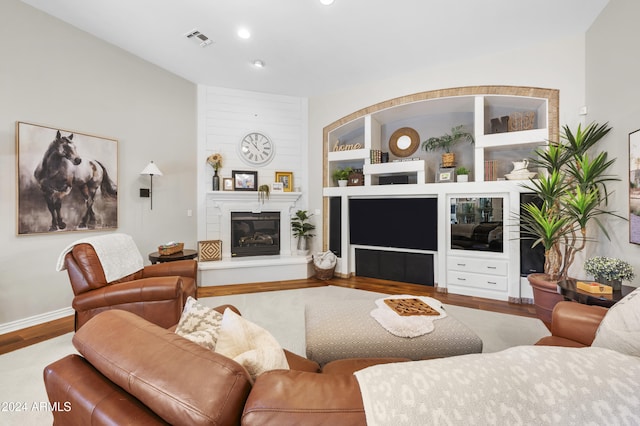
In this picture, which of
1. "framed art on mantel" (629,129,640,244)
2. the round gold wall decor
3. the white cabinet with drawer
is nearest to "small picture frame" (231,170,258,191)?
the round gold wall decor

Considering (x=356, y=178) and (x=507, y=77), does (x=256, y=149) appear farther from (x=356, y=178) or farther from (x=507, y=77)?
(x=507, y=77)

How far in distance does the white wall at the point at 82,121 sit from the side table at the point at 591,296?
462cm

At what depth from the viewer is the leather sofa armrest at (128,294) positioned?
6.86 ft

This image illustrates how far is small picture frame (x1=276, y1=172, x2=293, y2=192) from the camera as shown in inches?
191

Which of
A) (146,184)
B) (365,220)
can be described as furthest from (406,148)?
(146,184)

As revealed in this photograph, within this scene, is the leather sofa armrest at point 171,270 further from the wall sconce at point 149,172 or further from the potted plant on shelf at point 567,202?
the potted plant on shelf at point 567,202

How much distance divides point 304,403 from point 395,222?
13.0 ft

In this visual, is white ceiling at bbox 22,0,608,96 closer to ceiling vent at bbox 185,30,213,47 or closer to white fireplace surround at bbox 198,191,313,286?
ceiling vent at bbox 185,30,213,47

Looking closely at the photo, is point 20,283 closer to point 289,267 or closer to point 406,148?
point 289,267

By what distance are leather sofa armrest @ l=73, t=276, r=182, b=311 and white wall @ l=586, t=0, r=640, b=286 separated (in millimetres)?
3949

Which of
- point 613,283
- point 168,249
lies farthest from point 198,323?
point 613,283

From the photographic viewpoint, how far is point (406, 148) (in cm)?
459

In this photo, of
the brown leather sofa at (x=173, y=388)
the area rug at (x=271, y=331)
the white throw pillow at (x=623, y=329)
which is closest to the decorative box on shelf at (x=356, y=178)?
the area rug at (x=271, y=331)

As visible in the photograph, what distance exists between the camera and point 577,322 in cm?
155
